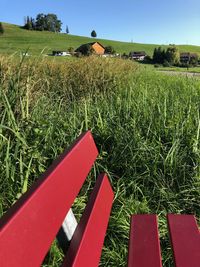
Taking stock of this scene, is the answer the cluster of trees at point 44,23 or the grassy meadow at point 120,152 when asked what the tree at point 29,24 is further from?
the grassy meadow at point 120,152

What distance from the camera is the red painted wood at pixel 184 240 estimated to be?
1.55m

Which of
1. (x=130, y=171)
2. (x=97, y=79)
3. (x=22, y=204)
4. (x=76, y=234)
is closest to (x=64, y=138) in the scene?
(x=130, y=171)

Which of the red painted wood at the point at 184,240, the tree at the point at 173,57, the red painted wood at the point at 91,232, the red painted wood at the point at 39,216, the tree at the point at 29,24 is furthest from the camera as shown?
the tree at the point at 29,24

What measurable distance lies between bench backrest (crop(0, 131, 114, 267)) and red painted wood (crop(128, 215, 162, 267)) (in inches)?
6.1

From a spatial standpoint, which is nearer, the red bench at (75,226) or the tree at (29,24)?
the red bench at (75,226)

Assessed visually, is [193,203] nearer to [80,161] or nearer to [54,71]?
[80,161]

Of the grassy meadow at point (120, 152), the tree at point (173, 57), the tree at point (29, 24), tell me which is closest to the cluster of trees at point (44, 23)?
the tree at point (29, 24)

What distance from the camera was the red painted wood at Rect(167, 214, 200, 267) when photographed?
155 cm

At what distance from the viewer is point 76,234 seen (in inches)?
Answer: 53.4

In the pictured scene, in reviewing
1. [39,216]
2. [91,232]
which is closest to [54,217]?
[39,216]

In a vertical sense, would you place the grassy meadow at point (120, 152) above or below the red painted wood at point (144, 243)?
below

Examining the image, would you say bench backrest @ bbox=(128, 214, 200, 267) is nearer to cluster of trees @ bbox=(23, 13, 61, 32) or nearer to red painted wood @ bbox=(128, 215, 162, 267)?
red painted wood @ bbox=(128, 215, 162, 267)

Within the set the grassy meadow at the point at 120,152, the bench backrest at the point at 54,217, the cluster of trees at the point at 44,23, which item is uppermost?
the bench backrest at the point at 54,217

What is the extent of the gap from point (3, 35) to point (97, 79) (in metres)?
84.4
